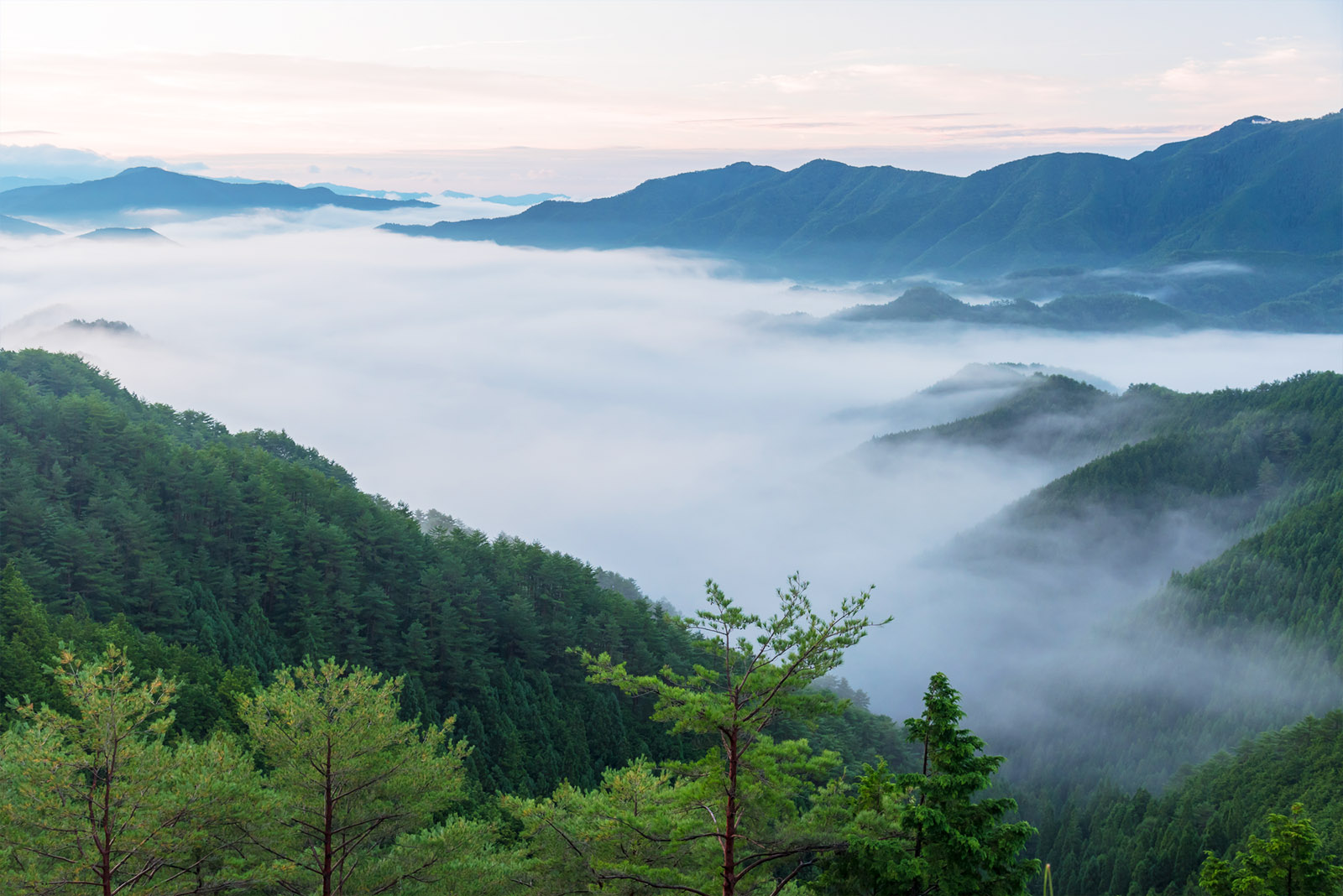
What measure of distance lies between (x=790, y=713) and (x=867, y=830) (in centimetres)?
394

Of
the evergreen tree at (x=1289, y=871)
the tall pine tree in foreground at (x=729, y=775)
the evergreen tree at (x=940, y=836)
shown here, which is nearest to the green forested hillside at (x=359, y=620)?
the tall pine tree in foreground at (x=729, y=775)

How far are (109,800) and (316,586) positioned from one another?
61182 mm

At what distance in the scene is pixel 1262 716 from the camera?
143375mm

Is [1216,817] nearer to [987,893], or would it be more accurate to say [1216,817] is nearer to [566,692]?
[566,692]

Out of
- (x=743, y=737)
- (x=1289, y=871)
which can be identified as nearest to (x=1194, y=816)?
(x=1289, y=871)

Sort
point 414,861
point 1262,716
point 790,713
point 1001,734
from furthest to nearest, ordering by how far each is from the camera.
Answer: point 1001,734
point 1262,716
point 414,861
point 790,713

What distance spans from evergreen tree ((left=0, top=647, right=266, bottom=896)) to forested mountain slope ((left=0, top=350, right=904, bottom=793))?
4023 centimetres

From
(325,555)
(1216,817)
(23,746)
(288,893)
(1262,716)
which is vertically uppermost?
(23,746)

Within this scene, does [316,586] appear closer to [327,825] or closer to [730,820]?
[327,825]

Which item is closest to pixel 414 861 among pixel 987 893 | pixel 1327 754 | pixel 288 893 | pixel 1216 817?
pixel 288 893

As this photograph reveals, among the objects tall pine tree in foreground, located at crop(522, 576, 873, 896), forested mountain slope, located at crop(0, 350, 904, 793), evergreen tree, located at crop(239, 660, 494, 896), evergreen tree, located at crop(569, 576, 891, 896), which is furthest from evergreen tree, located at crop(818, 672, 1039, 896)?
forested mountain slope, located at crop(0, 350, 904, 793)

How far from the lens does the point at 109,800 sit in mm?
15516

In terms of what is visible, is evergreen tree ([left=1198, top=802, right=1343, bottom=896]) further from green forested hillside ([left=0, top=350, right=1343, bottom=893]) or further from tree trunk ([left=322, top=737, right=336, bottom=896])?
tree trunk ([left=322, top=737, right=336, bottom=896])

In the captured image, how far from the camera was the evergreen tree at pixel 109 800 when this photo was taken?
599 inches
